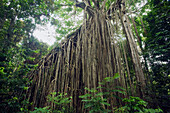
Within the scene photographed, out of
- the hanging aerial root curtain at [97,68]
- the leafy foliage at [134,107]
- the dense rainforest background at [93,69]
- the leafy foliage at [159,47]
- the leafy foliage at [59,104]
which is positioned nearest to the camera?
the leafy foliage at [134,107]

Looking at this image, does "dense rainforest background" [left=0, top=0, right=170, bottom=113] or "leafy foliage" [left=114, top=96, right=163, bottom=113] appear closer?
"leafy foliage" [left=114, top=96, right=163, bottom=113]

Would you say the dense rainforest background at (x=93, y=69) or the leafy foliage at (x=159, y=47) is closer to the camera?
the dense rainforest background at (x=93, y=69)

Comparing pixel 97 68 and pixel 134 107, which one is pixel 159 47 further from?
pixel 134 107

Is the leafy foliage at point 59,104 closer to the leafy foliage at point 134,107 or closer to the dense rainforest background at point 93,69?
the dense rainforest background at point 93,69

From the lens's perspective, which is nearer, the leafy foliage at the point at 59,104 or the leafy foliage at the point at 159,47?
the leafy foliage at the point at 59,104

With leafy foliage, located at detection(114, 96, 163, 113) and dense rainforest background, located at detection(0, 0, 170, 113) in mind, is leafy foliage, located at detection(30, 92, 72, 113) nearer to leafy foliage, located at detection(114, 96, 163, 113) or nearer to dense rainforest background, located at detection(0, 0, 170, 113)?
dense rainforest background, located at detection(0, 0, 170, 113)

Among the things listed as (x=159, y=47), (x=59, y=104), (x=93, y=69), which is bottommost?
(x=59, y=104)

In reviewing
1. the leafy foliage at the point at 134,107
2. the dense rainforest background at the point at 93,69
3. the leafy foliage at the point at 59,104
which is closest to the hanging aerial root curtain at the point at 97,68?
the dense rainforest background at the point at 93,69

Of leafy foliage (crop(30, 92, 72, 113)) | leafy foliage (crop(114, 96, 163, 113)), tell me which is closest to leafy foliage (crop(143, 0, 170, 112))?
leafy foliage (crop(114, 96, 163, 113))

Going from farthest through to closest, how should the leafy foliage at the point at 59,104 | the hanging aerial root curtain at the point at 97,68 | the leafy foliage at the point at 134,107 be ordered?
the hanging aerial root curtain at the point at 97,68 → the leafy foliage at the point at 59,104 → the leafy foliage at the point at 134,107

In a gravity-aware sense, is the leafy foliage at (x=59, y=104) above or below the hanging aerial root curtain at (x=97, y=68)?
below

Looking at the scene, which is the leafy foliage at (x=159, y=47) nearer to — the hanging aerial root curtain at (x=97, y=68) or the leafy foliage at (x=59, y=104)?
the hanging aerial root curtain at (x=97, y=68)

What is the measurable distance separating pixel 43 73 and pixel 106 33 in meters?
2.16

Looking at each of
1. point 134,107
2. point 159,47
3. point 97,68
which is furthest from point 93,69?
point 159,47
